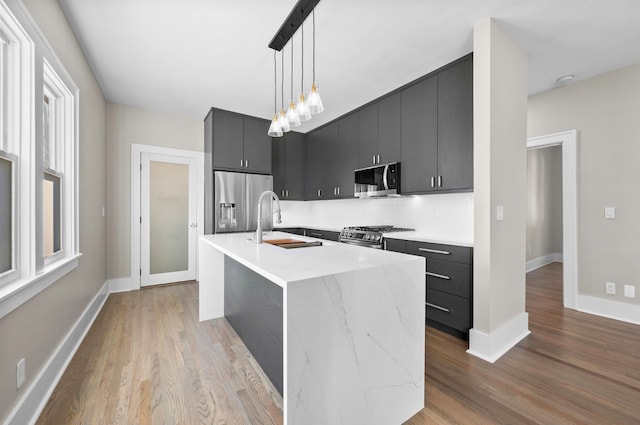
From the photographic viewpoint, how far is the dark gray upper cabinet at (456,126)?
8.29 ft

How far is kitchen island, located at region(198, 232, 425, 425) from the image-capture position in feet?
3.65

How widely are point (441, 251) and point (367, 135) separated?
75.6 inches

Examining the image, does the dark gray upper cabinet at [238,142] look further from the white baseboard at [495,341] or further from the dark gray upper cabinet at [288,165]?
the white baseboard at [495,341]

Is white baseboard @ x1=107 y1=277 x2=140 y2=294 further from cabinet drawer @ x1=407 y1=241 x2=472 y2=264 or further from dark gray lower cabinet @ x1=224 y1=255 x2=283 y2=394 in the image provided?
cabinet drawer @ x1=407 y1=241 x2=472 y2=264

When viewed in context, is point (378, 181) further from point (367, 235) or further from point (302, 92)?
point (302, 92)

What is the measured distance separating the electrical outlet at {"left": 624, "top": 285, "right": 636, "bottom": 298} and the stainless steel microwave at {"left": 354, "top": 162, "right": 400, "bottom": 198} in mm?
2480

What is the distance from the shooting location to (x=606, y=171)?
116 inches

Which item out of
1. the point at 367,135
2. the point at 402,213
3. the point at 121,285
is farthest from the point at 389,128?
the point at 121,285

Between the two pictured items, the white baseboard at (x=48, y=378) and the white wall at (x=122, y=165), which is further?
the white wall at (x=122, y=165)

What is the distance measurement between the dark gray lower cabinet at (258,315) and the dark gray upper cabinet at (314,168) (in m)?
2.33

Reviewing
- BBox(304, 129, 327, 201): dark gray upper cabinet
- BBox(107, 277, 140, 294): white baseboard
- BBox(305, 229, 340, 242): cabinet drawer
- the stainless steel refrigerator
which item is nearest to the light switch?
BBox(305, 229, 340, 242): cabinet drawer

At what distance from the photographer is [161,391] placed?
68.5 inches

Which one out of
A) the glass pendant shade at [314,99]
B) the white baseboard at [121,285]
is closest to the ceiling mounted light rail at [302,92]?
the glass pendant shade at [314,99]

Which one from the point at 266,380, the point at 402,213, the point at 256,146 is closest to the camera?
the point at 266,380
